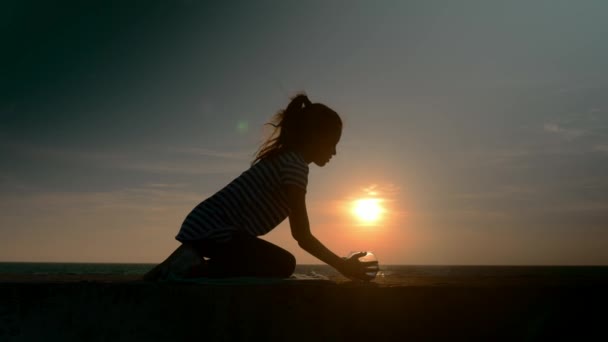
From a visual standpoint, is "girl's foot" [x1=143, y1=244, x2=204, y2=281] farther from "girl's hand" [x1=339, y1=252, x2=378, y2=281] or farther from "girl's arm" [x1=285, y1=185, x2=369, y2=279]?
"girl's hand" [x1=339, y1=252, x2=378, y2=281]

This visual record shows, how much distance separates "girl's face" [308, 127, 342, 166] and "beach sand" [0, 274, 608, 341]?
1422 millimetres

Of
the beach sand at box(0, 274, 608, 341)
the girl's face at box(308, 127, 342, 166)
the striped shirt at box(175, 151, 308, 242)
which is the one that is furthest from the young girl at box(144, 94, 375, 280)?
the beach sand at box(0, 274, 608, 341)

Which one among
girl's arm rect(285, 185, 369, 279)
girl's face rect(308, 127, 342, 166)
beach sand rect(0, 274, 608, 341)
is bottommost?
beach sand rect(0, 274, 608, 341)

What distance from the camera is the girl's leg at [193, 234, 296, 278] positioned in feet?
10.5

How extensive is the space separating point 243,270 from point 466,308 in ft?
4.80

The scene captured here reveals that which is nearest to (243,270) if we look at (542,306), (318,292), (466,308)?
(318,292)

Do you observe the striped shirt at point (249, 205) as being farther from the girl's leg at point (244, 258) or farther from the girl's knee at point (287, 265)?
the girl's knee at point (287, 265)

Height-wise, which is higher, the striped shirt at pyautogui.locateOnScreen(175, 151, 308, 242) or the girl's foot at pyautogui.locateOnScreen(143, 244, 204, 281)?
the striped shirt at pyautogui.locateOnScreen(175, 151, 308, 242)

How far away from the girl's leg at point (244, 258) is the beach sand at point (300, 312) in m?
0.81

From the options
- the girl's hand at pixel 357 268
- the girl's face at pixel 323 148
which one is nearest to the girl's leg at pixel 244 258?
the girl's hand at pixel 357 268

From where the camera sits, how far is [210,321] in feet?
7.63

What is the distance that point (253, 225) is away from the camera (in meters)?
3.40

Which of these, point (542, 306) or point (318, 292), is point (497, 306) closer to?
point (542, 306)

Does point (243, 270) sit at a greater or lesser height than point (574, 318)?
greater
